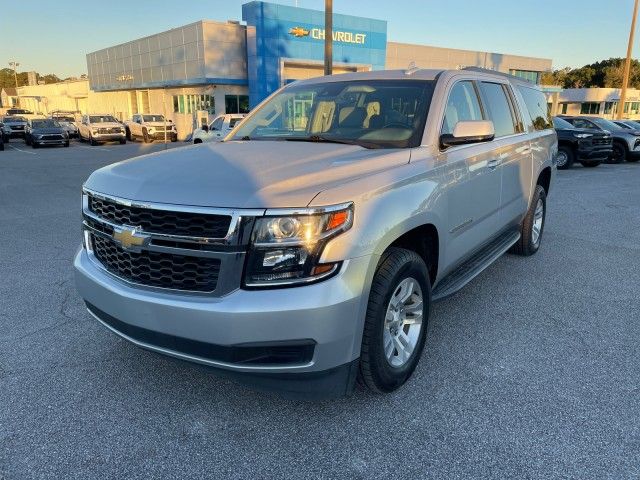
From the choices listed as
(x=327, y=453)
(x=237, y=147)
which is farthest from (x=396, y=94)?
(x=327, y=453)

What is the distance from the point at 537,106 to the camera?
6.08 m

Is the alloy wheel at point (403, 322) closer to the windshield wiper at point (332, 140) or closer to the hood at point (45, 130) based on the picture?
the windshield wiper at point (332, 140)

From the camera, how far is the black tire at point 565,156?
1576 cm

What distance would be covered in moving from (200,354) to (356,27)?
3627 centimetres

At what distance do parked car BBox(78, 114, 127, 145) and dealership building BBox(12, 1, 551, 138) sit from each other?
185 inches

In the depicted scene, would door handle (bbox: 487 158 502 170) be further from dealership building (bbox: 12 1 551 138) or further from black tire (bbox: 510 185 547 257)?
dealership building (bbox: 12 1 551 138)

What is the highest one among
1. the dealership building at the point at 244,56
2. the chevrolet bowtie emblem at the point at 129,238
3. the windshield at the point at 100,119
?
the dealership building at the point at 244,56

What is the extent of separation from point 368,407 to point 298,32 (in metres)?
32.2

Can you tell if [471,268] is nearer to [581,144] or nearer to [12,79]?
[581,144]

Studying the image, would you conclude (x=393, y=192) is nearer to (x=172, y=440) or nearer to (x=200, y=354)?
(x=200, y=354)

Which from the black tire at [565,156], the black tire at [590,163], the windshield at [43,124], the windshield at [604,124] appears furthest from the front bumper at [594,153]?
the windshield at [43,124]

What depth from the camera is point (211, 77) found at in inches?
1272

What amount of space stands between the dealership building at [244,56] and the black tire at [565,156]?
14696 millimetres

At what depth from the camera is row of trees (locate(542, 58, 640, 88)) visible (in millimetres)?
79000
